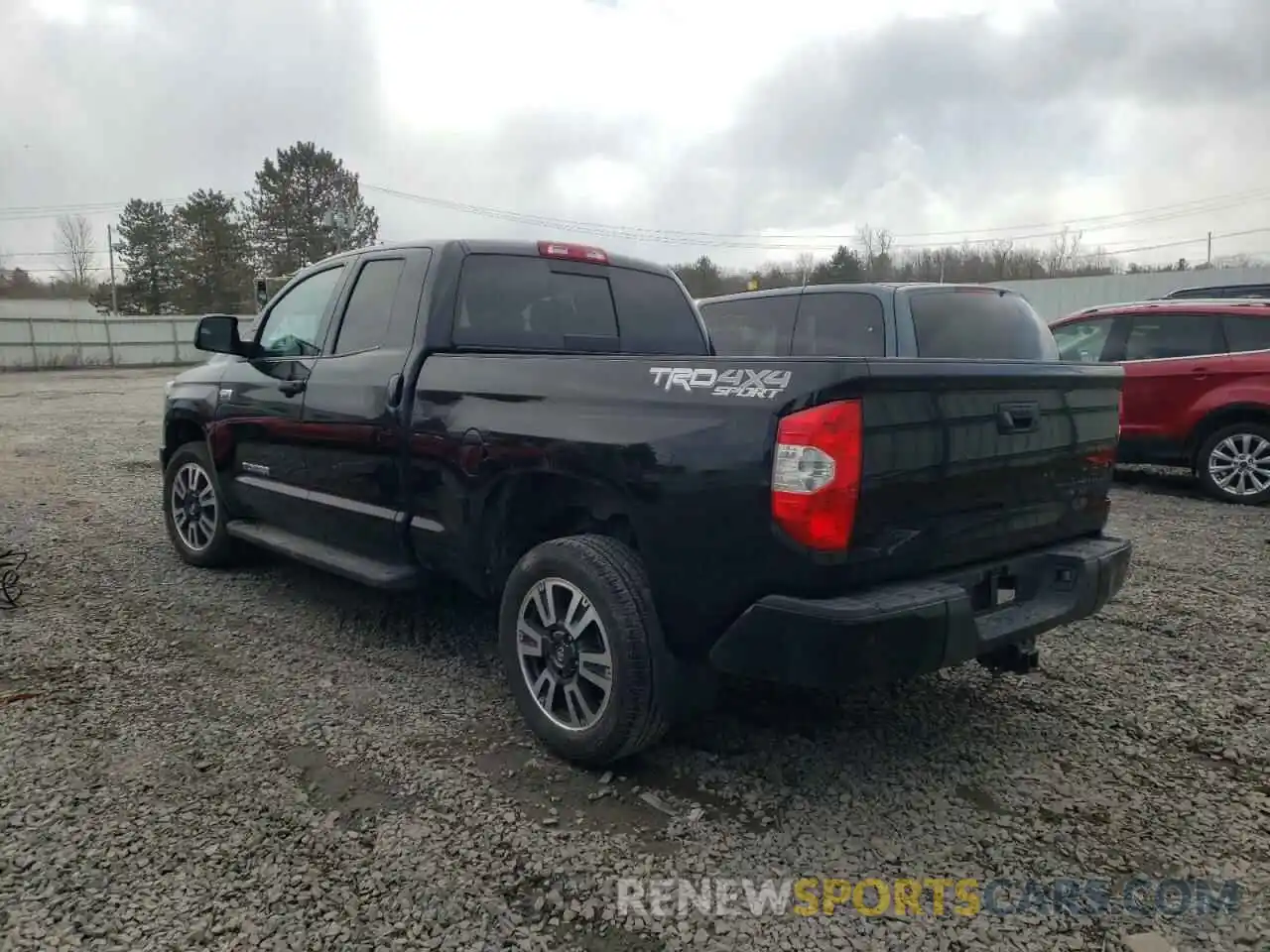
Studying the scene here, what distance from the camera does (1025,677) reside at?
12.9ft

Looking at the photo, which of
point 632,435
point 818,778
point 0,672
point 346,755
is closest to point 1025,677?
point 818,778

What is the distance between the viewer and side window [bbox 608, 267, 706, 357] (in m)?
4.42

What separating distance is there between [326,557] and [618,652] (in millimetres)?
1987

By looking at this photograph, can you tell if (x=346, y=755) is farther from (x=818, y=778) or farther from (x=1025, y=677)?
(x=1025, y=677)

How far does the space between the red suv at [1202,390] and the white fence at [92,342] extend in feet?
105

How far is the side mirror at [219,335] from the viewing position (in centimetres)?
477

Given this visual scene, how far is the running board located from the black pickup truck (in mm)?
17

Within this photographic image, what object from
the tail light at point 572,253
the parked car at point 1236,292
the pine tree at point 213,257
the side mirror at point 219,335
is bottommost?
the side mirror at point 219,335

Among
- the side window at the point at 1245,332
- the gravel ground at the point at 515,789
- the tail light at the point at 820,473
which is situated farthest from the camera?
the side window at the point at 1245,332

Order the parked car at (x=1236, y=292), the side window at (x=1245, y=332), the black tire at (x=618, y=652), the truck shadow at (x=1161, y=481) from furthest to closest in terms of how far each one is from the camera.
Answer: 1. the parked car at (x=1236, y=292)
2. the truck shadow at (x=1161, y=481)
3. the side window at (x=1245, y=332)
4. the black tire at (x=618, y=652)

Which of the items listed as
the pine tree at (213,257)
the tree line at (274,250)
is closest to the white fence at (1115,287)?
the tree line at (274,250)

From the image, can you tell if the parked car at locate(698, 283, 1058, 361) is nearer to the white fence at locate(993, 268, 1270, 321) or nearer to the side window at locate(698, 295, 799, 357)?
the side window at locate(698, 295, 799, 357)

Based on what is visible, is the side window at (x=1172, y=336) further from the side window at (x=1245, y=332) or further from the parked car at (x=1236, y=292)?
the parked car at (x=1236, y=292)

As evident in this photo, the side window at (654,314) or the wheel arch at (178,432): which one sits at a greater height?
the side window at (654,314)
